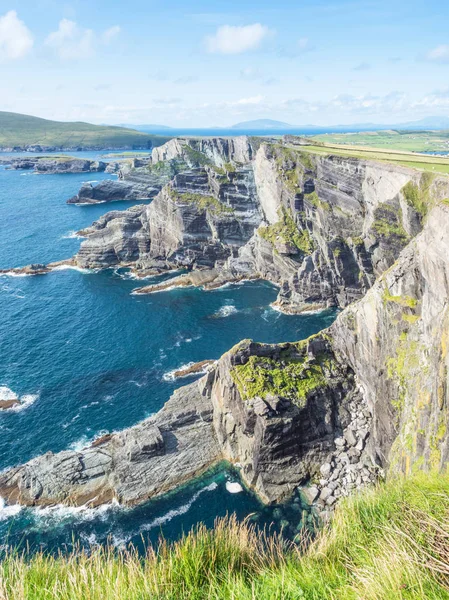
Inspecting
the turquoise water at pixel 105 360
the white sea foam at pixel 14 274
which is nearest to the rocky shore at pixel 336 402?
the turquoise water at pixel 105 360

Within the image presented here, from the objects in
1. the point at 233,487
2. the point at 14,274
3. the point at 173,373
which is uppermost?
the point at 14,274

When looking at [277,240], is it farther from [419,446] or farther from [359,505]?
[359,505]

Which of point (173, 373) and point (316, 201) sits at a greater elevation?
point (316, 201)

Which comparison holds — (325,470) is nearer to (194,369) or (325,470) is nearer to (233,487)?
(233,487)

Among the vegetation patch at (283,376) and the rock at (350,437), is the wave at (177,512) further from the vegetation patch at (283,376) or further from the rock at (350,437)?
the rock at (350,437)

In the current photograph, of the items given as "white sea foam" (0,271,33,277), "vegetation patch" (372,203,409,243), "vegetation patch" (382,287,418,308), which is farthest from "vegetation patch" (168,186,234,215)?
"vegetation patch" (382,287,418,308)

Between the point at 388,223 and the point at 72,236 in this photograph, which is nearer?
the point at 388,223

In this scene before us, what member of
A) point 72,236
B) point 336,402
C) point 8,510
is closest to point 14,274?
point 72,236
